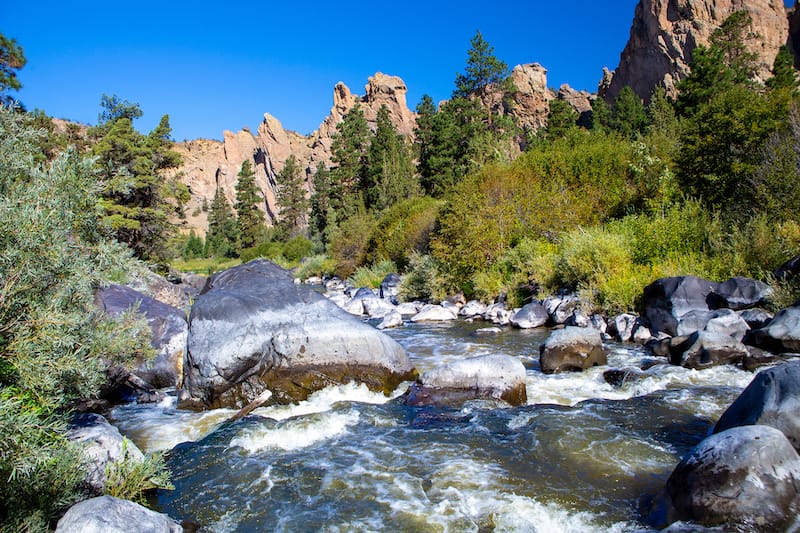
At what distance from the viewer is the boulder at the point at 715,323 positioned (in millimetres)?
9499

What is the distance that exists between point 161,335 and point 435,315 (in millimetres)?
9270

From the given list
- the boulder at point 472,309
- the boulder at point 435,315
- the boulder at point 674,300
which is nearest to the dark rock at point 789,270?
the boulder at point 674,300

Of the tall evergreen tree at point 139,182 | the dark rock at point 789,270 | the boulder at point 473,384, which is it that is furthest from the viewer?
the tall evergreen tree at point 139,182

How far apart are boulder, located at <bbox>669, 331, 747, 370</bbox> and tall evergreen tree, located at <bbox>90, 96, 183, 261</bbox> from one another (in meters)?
24.6

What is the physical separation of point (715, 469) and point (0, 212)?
5928mm

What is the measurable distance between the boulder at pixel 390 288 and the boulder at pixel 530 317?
7.98 m

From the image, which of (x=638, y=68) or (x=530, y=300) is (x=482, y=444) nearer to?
(x=530, y=300)

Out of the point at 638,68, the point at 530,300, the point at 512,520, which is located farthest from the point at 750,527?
the point at 638,68

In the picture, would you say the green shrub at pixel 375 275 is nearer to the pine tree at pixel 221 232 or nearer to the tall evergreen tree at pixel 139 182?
the tall evergreen tree at pixel 139 182

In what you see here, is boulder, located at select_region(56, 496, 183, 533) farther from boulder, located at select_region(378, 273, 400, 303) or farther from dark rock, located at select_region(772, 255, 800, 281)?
boulder, located at select_region(378, 273, 400, 303)

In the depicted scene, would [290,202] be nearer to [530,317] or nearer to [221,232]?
[221,232]

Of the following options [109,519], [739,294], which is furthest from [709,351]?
[109,519]

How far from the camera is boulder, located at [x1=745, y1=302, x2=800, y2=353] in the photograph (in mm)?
8711

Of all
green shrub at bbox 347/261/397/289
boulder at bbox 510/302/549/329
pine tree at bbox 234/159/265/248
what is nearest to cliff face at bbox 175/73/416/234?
pine tree at bbox 234/159/265/248
